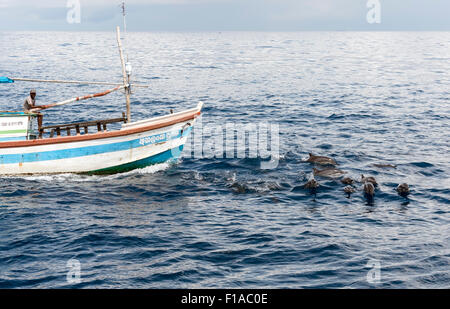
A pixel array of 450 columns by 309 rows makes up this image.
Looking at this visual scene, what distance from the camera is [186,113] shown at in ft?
72.3

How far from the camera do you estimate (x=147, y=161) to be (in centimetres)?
2208

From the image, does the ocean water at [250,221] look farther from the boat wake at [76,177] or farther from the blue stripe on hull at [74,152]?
the blue stripe on hull at [74,152]

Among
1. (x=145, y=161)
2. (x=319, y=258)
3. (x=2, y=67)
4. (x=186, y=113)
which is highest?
(x=2, y=67)

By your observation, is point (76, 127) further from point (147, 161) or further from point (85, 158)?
point (147, 161)

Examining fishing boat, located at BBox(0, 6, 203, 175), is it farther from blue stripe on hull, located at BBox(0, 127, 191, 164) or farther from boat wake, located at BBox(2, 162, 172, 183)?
boat wake, located at BBox(2, 162, 172, 183)

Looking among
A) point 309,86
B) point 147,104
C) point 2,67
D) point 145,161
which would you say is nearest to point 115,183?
point 145,161

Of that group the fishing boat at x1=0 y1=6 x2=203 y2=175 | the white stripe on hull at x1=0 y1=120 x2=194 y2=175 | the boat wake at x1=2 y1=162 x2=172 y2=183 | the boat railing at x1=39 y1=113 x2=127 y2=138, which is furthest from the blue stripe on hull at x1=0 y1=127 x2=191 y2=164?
the boat railing at x1=39 y1=113 x2=127 y2=138

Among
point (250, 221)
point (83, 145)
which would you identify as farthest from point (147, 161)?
point (250, 221)

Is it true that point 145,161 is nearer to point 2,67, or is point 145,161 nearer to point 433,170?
point 433,170

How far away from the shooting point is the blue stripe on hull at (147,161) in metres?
21.6

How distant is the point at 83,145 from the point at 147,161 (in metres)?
3.02

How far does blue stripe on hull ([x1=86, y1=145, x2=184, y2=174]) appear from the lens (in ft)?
71.0

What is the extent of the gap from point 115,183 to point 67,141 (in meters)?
2.79

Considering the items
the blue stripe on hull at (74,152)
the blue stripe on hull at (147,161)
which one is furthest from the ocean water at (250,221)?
the blue stripe on hull at (74,152)
